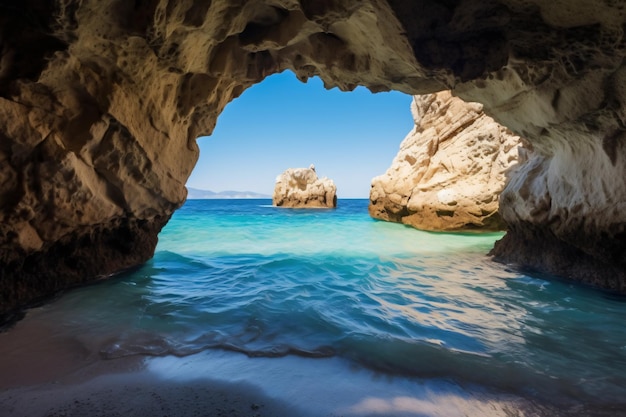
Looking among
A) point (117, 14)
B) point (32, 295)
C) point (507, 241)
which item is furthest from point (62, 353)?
point (507, 241)

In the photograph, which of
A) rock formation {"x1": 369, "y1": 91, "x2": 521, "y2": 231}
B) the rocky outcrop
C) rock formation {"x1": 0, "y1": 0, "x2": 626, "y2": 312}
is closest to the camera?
rock formation {"x1": 0, "y1": 0, "x2": 626, "y2": 312}

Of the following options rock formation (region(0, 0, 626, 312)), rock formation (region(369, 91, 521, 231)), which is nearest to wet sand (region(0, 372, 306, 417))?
rock formation (region(0, 0, 626, 312))

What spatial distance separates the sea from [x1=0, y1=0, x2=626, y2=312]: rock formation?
2.89 feet

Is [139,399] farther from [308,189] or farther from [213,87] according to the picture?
[308,189]

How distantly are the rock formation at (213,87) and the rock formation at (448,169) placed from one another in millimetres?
7661

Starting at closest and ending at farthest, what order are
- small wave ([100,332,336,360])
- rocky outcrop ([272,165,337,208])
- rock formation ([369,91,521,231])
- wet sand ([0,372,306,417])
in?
wet sand ([0,372,306,417]) < small wave ([100,332,336,360]) < rock formation ([369,91,521,231]) < rocky outcrop ([272,165,337,208])

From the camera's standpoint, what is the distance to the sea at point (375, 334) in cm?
266

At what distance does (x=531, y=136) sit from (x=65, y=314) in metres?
7.99

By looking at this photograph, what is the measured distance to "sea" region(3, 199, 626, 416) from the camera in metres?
2.66

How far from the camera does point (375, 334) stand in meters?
3.79

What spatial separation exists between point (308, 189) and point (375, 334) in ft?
115

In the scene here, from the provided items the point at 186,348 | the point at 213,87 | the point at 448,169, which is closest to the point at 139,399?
the point at 186,348

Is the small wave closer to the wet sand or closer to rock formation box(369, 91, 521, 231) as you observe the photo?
the wet sand

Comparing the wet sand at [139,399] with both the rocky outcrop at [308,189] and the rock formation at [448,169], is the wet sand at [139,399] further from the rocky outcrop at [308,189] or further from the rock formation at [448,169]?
the rocky outcrop at [308,189]
